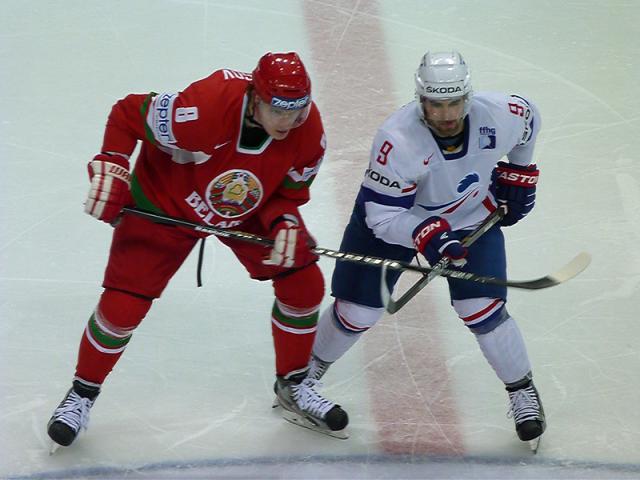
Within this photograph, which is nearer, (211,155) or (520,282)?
(211,155)

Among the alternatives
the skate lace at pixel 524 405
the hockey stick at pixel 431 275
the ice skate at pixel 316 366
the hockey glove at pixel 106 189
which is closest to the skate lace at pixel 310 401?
the ice skate at pixel 316 366

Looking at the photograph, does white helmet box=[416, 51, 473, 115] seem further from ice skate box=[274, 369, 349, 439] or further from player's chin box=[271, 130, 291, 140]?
ice skate box=[274, 369, 349, 439]

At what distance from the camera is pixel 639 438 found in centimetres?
350

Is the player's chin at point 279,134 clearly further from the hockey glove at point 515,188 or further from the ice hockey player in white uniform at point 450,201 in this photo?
the hockey glove at point 515,188

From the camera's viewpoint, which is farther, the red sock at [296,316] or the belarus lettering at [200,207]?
the red sock at [296,316]

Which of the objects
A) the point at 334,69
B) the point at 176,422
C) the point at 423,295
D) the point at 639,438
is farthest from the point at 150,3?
the point at 639,438

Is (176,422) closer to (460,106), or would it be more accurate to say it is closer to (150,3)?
(460,106)

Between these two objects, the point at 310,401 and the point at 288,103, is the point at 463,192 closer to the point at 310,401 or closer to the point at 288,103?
the point at 288,103

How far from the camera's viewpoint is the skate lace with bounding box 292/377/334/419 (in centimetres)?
351

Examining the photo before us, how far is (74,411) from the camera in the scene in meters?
3.39

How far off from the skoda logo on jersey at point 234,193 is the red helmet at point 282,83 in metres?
0.25

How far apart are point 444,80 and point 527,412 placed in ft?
3.17

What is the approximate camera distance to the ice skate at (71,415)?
132 inches

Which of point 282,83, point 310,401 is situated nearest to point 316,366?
point 310,401
